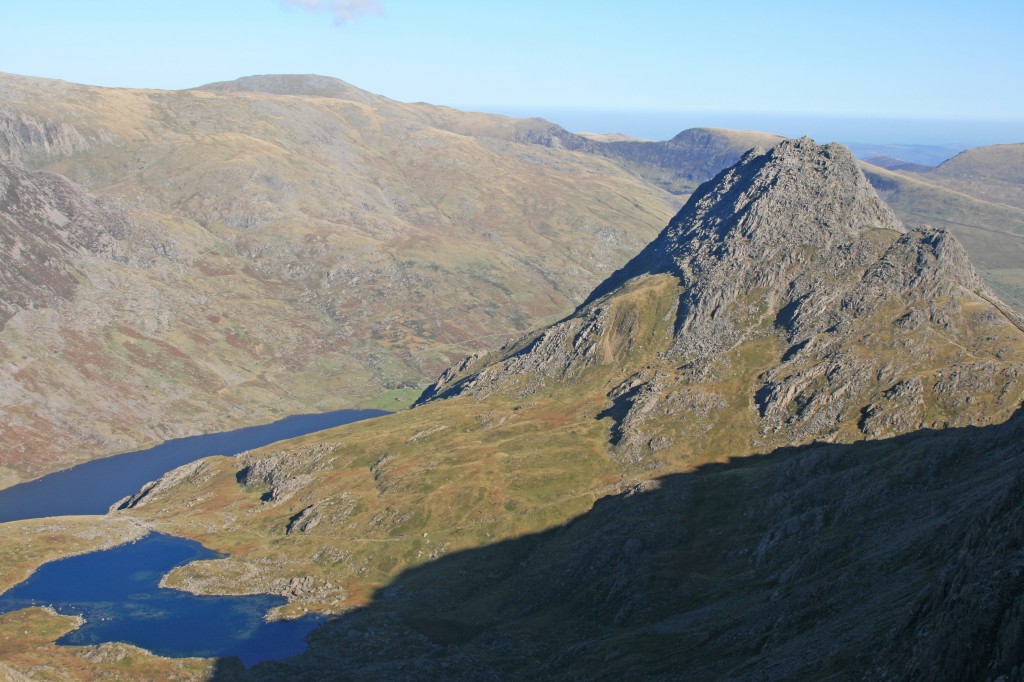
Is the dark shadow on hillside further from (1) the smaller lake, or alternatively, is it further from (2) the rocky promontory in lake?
(1) the smaller lake

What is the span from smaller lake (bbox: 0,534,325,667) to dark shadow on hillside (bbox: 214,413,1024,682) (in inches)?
382

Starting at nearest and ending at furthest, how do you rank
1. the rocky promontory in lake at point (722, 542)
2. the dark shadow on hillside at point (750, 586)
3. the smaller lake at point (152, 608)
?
the dark shadow on hillside at point (750, 586) < the rocky promontory in lake at point (722, 542) < the smaller lake at point (152, 608)

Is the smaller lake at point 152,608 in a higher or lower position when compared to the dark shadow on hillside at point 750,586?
lower

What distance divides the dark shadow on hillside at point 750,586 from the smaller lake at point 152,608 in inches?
382

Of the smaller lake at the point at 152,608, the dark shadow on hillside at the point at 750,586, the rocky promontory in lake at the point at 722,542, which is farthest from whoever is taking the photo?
the smaller lake at the point at 152,608

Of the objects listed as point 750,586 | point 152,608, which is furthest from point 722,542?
point 152,608

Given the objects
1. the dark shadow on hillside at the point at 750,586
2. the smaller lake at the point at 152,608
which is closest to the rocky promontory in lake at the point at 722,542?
the dark shadow on hillside at the point at 750,586

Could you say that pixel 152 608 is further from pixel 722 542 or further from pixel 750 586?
pixel 750 586

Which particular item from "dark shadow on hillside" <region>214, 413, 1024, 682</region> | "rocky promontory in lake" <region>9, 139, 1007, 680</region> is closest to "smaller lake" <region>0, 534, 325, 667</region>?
"rocky promontory in lake" <region>9, 139, 1007, 680</region>

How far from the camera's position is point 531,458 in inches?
7746

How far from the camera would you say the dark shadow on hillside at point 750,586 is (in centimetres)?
6819

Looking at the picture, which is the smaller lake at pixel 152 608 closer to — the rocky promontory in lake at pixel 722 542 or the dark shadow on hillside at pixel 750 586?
the rocky promontory in lake at pixel 722 542

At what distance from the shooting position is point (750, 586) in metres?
118

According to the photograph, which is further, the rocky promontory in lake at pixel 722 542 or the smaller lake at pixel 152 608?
the smaller lake at pixel 152 608
